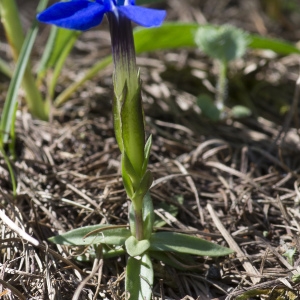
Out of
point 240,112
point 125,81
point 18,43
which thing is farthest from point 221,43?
point 125,81

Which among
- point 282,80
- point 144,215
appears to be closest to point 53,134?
point 144,215

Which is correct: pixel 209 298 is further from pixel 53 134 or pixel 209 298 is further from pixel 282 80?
pixel 282 80

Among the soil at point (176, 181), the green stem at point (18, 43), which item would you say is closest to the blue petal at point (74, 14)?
the soil at point (176, 181)

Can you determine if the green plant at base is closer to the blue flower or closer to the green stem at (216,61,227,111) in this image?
the blue flower

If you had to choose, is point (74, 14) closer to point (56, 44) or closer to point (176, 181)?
point (176, 181)

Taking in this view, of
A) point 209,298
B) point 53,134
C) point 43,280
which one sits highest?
point 53,134
